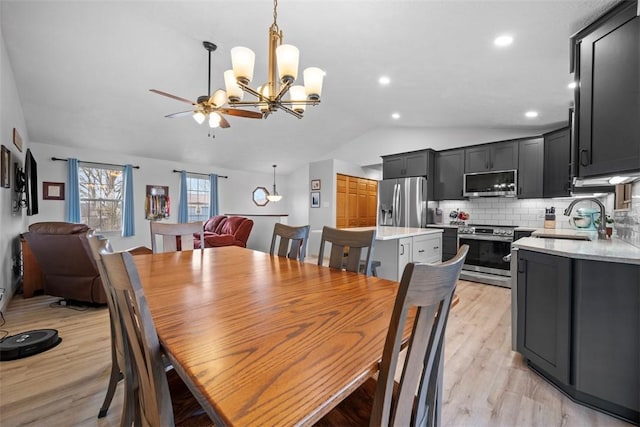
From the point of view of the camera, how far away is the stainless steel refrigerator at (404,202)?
5031mm

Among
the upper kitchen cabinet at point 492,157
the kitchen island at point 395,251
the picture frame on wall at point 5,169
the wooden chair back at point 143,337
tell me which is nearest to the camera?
the wooden chair back at point 143,337

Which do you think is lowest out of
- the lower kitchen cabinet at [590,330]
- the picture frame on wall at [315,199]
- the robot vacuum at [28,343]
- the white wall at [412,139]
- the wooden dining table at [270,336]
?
the robot vacuum at [28,343]

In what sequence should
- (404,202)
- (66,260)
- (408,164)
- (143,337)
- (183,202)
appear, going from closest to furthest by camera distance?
(143,337)
(66,260)
(404,202)
(408,164)
(183,202)

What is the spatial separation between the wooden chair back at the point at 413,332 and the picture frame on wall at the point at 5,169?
3.72m

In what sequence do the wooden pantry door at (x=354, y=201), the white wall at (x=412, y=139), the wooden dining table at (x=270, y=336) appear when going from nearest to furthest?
the wooden dining table at (x=270, y=336) → the white wall at (x=412, y=139) → the wooden pantry door at (x=354, y=201)

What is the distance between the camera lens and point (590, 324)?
60.5 inches

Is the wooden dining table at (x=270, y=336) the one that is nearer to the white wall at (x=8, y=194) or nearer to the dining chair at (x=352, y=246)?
the dining chair at (x=352, y=246)

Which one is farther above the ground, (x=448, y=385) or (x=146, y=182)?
(x=146, y=182)

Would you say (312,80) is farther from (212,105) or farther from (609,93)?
(609,93)

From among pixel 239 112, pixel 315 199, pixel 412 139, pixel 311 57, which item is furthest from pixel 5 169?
pixel 412 139

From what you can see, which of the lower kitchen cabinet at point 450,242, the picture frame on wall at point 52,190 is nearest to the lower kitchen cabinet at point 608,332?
the lower kitchen cabinet at point 450,242

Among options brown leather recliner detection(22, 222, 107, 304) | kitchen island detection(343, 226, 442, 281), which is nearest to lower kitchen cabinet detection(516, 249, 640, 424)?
kitchen island detection(343, 226, 442, 281)

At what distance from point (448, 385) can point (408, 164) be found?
4.31 metres

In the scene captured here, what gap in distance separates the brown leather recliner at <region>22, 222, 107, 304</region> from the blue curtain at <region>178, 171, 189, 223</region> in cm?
337
